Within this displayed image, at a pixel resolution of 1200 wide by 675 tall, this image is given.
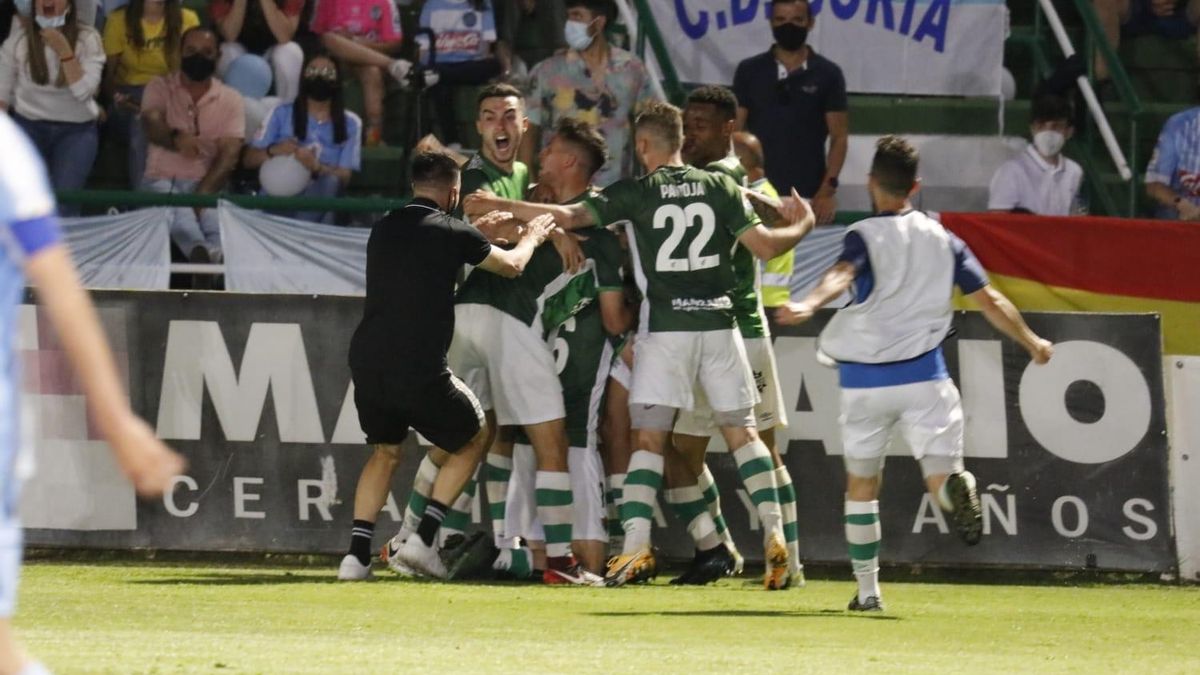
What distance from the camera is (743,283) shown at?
10.9 metres

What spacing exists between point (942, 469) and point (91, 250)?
6128mm

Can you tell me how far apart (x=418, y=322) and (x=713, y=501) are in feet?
6.76

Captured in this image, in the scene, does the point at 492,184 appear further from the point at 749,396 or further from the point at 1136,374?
the point at 1136,374

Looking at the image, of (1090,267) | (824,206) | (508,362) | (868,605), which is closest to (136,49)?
(824,206)

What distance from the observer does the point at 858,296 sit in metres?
9.62

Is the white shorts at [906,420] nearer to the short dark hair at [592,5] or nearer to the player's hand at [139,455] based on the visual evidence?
the short dark hair at [592,5]

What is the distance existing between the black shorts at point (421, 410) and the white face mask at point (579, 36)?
13.5ft

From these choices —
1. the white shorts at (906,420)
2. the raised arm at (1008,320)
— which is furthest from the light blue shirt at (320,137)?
the raised arm at (1008,320)

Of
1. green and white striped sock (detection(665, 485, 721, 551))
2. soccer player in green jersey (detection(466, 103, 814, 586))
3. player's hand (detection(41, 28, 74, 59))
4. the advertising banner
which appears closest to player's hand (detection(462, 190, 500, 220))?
soccer player in green jersey (detection(466, 103, 814, 586))

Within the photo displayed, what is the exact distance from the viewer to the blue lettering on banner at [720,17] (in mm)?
15086

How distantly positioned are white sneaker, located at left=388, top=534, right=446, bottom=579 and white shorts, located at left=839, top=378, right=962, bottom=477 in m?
2.36

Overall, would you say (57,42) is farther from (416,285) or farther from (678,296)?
(678,296)

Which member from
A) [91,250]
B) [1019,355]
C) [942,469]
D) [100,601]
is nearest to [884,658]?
[942,469]

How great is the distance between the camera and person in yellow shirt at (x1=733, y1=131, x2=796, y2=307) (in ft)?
38.1
